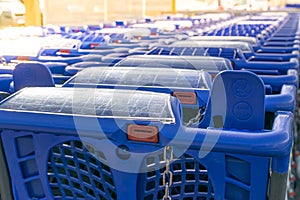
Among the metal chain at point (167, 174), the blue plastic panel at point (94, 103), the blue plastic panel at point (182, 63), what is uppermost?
the blue plastic panel at point (182, 63)

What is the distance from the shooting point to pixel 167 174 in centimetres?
78

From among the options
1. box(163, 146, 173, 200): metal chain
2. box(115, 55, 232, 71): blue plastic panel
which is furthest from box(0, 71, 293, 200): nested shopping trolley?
→ box(115, 55, 232, 71): blue plastic panel

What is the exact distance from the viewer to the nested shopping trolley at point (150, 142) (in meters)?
0.70

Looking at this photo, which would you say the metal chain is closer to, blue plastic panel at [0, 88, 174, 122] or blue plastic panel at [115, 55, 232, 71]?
blue plastic panel at [0, 88, 174, 122]

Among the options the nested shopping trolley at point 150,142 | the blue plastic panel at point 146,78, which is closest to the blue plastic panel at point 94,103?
the nested shopping trolley at point 150,142

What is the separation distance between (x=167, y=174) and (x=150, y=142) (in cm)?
10

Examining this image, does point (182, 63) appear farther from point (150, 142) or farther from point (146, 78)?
point (150, 142)

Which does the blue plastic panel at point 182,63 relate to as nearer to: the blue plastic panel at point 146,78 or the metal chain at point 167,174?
A: the blue plastic panel at point 146,78

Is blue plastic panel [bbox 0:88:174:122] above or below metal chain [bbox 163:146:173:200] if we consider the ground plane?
above

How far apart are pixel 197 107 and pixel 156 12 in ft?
30.5

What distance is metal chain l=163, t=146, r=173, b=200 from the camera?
29.1 inches

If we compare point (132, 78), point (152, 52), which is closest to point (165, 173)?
point (132, 78)

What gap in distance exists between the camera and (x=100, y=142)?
0.77 meters

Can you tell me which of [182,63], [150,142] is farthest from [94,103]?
[182,63]
